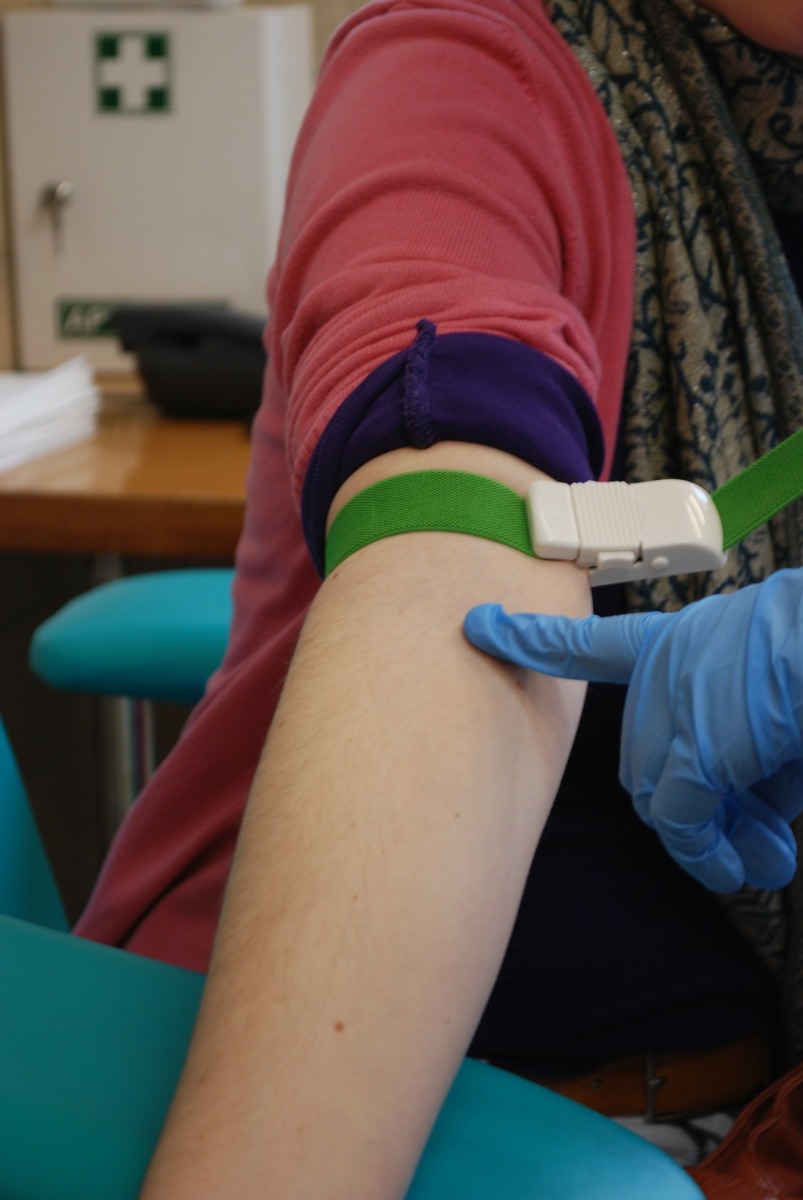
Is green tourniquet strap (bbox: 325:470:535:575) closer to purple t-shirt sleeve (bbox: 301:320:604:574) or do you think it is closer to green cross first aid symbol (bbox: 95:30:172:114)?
purple t-shirt sleeve (bbox: 301:320:604:574)

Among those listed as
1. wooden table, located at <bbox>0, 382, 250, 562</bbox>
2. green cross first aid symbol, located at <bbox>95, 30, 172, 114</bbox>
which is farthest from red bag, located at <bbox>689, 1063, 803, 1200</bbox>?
green cross first aid symbol, located at <bbox>95, 30, 172, 114</bbox>

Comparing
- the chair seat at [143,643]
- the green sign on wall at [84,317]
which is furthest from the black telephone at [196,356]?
the chair seat at [143,643]

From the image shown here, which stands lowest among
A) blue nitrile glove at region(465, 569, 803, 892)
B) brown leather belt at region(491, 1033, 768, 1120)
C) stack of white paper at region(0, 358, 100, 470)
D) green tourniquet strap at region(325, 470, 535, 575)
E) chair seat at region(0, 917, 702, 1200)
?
brown leather belt at region(491, 1033, 768, 1120)

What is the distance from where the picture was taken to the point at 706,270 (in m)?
0.74

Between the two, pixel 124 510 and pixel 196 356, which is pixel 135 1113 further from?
pixel 196 356

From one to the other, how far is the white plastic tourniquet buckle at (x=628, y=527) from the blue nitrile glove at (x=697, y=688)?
0.09 ft

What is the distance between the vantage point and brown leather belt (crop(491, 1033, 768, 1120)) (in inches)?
30.0

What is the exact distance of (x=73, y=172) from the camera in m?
1.81

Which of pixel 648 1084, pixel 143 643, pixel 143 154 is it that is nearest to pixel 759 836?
pixel 648 1084

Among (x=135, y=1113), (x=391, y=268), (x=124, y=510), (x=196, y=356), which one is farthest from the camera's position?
(x=196, y=356)

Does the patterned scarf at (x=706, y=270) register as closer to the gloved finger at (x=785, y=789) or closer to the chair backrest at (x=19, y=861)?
the gloved finger at (x=785, y=789)

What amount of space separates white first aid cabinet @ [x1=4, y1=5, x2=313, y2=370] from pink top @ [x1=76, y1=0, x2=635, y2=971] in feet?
3.52

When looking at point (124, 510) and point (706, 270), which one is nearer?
point (706, 270)

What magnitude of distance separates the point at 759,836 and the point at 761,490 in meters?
0.15
